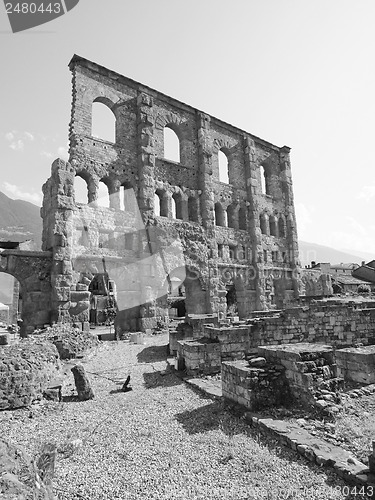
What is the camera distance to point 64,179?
15906mm

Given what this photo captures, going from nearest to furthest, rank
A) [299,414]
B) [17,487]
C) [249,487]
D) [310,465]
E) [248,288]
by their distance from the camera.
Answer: [17,487], [249,487], [310,465], [299,414], [248,288]

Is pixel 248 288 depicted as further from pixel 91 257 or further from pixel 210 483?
pixel 210 483

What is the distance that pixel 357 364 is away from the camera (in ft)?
22.6

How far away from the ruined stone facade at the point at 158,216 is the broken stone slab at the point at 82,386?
8.67 metres

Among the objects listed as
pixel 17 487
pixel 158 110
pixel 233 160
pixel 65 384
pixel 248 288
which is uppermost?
pixel 158 110

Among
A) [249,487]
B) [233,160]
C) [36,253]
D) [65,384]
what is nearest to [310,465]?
[249,487]

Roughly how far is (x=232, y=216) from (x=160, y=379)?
1710 centimetres

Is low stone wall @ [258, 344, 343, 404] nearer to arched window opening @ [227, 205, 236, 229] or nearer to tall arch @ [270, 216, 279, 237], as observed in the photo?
arched window opening @ [227, 205, 236, 229]

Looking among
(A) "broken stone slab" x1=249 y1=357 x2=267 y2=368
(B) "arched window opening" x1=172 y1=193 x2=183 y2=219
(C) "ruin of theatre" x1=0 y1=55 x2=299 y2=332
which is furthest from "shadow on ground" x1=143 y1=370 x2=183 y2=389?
(B) "arched window opening" x1=172 y1=193 x2=183 y2=219

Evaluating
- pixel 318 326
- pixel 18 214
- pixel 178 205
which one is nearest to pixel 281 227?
pixel 178 205

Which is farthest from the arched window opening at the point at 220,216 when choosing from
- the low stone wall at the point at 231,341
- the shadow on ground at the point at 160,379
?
the shadow on ground at the point at 160,379

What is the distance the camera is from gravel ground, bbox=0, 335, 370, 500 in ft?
11.0

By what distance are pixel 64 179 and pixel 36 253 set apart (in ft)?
13.1

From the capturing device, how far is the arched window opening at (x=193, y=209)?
21.7 m
